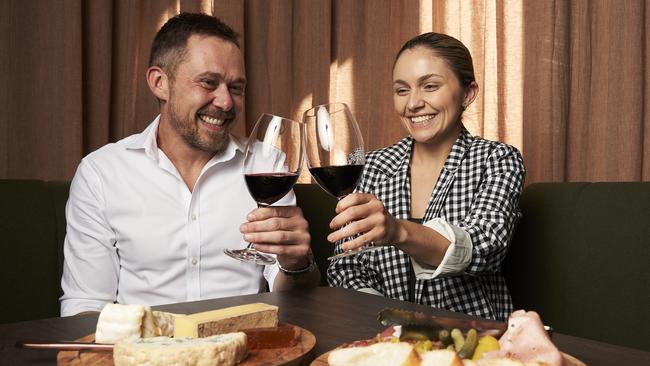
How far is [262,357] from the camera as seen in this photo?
2.55 ft

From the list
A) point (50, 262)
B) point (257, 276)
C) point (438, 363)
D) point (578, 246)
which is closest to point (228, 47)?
point (257, 276)

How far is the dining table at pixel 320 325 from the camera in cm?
82

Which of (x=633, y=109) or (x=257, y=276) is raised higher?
(x=633, y=109)

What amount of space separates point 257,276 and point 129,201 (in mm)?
365

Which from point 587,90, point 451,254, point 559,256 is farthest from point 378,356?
point 587,90

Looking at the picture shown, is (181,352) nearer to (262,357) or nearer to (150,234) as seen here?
(262,357)

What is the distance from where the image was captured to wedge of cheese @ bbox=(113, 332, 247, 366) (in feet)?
2.30

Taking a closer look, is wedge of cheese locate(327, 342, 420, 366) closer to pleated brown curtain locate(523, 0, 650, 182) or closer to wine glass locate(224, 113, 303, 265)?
wine glass locate(224, 113, 303, 265)

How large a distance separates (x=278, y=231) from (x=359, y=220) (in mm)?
200

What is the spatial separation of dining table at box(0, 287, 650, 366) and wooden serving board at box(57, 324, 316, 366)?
0.02 metres

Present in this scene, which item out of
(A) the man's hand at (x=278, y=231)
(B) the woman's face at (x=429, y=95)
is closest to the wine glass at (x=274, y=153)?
(A) the man's hand at (x=278, y=231)

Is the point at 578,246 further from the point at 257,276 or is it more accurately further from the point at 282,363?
the point at 282,363

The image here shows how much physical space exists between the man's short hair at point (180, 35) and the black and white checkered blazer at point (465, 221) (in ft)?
1.88

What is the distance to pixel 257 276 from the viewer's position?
1.74 meters
